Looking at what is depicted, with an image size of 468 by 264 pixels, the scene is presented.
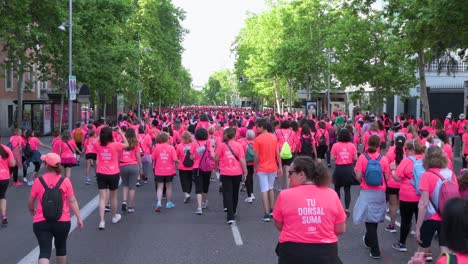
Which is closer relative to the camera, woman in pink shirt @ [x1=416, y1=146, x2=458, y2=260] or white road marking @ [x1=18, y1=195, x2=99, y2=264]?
woman in pink shirt @ [x1=416, y1=146, x2=458, y2=260]

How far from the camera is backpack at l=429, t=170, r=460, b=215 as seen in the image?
5770 millimetres

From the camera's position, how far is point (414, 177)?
23.6 ft

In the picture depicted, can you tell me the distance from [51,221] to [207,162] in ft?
18.4

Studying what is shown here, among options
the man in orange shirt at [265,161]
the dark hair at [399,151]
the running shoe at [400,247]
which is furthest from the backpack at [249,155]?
the running shoe at [400,247]

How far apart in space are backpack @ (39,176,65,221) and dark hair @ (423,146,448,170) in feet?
12.8

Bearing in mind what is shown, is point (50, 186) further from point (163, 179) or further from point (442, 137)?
point (442, 137)

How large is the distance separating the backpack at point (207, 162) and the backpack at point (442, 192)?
5777 millimetres

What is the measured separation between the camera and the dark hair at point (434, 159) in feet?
20.2

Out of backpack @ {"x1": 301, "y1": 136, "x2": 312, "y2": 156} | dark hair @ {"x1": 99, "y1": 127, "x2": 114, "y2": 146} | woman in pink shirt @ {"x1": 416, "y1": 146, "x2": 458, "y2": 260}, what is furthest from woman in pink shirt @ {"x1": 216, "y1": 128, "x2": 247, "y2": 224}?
backpack @ {"x1": 301, "y1": 136, "x2": 312, "y2": 156}

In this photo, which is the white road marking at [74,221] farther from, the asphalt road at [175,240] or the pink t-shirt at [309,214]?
the pink t-shirt at [309,214]

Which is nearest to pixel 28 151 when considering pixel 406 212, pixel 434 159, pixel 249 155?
pixel 249 155

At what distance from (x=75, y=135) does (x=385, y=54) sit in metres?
19.7

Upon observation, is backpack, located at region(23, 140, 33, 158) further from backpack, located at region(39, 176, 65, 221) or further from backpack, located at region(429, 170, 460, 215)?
backpack, located at region(429, 170, 460, 215)

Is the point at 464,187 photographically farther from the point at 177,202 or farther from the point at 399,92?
the point at 399,92
